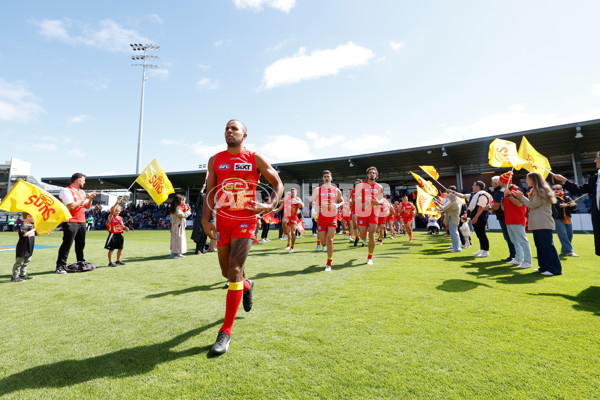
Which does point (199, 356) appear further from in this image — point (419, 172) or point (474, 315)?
point (419, 172)

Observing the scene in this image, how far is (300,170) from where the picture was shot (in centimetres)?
3244

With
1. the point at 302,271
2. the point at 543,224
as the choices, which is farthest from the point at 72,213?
the point at 543,224

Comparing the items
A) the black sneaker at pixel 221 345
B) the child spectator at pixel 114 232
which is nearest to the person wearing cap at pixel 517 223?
the black sneaker at pixel 221 345

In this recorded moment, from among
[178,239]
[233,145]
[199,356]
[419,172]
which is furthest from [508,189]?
[419,172]

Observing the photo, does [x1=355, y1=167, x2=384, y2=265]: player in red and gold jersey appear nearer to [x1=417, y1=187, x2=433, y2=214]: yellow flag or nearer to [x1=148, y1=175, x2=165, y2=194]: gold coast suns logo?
[x1=148, y1=175, x2=165, y2=194]: gold coast suns logo

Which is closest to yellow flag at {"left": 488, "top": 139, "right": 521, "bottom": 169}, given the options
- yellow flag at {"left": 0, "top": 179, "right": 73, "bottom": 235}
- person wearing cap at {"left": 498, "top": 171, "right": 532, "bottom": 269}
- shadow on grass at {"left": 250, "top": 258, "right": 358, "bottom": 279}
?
person wearing cap at {"left": 498, "top": 171, "right": 532, "bottom": 269}

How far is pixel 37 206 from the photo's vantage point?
205 inches

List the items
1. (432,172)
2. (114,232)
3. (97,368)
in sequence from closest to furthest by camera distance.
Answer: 1. (97,368)
2. (114,232)
3. (432,172)

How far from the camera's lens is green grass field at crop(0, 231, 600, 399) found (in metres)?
1.97

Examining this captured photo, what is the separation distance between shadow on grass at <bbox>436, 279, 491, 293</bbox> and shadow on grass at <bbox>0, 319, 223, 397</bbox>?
3.61 meters

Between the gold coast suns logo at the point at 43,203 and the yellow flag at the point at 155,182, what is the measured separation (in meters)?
1.69

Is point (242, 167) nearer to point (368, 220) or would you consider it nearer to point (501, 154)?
point (368, 220)

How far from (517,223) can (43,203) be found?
31.9 ft

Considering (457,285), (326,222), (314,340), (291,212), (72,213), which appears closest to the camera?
(314,340)
